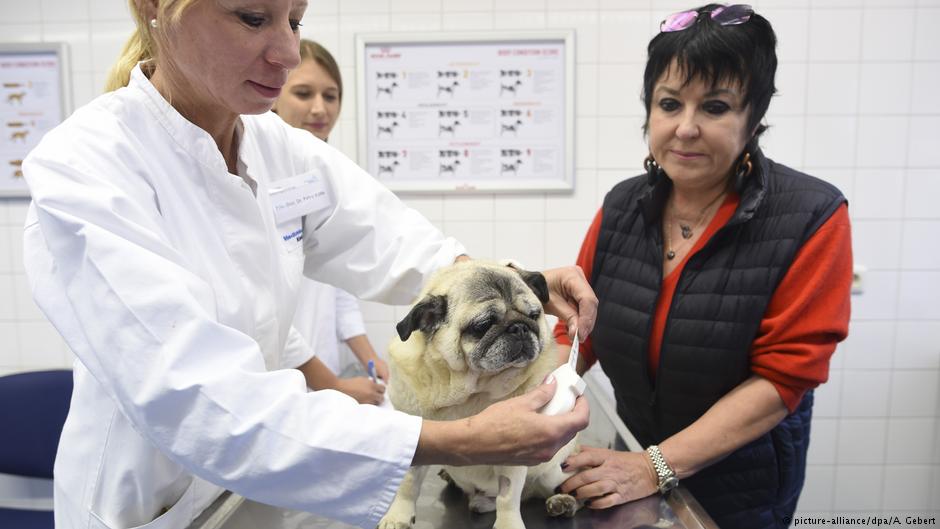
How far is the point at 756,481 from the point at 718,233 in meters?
0.64

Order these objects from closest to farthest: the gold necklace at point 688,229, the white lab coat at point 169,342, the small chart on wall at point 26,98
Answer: the white lab coat at point 169,342 < the gold necklace at point 688,229 < the small chart on wall at point 26,98

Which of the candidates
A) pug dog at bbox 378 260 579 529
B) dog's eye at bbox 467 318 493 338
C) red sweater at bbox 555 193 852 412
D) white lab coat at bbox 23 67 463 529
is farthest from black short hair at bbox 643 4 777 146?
white lab coat at bbox 23 67 463 529

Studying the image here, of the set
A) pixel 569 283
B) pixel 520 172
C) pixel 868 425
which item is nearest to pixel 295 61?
pixel 569 283

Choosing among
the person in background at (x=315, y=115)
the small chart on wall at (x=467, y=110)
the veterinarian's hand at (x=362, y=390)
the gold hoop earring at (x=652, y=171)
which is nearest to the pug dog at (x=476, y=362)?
the gold hoop earring at (x=652, y=171)

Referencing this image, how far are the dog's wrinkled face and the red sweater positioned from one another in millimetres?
579

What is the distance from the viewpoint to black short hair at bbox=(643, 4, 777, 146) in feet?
4.80

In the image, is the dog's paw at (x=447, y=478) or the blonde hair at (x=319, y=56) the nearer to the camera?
the dog's paw at (x=447, y=478)

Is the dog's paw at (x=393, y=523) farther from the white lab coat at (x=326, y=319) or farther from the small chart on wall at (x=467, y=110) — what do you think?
the small chart on wall at (x=467, y=110)

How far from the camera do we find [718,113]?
151cm

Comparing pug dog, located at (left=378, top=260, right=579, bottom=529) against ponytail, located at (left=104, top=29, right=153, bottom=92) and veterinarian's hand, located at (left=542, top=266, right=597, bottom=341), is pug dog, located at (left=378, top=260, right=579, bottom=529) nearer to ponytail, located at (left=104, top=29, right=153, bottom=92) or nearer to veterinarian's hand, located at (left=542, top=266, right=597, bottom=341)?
veterinarian's hand, located at (left=542, top=266, right=597, bottom=341)

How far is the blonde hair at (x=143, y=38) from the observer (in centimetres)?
95

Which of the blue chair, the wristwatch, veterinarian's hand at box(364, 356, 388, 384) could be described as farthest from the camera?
veterinarian's hand at box(364, 356, 388, 384)

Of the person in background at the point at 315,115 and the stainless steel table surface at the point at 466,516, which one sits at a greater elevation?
the person in background at the point at 315,115

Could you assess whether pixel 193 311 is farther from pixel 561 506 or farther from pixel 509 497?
pixel 561 506
